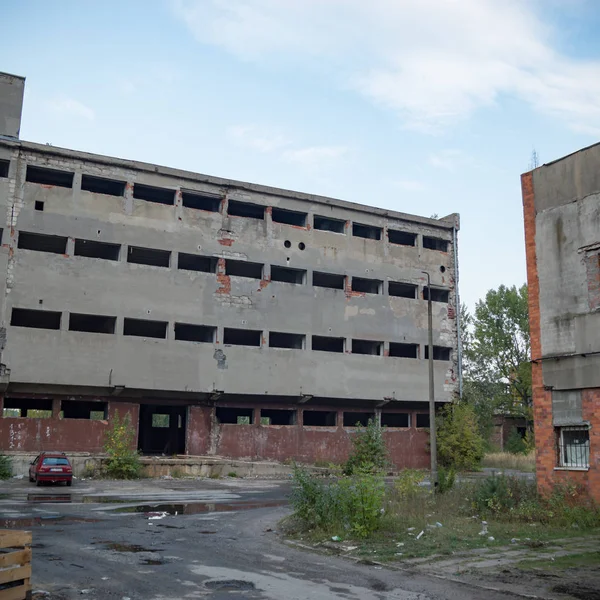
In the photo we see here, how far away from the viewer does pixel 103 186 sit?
36500mm

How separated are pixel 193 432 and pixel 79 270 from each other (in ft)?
34.1

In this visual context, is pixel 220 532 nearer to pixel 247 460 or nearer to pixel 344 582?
pixel 344 582

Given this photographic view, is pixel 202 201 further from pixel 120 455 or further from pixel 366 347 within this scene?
pixel 120 455

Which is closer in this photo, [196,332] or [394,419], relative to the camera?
[196,332]

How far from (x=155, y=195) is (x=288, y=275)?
9.10m

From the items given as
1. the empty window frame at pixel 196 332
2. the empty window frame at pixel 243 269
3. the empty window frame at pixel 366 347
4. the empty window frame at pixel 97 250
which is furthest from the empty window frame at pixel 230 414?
the empty window frame at pixel 97 250

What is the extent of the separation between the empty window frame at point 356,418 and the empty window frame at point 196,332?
32.7ft

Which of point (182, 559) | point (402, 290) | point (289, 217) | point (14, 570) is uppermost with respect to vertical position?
point (289, 217)

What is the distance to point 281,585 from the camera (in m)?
8.93

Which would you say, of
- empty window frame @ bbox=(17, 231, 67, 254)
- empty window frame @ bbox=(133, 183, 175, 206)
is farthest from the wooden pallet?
empty window frame @ bbox=(133, 183, 175, 206)

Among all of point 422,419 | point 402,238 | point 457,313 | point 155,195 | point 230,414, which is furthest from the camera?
point 230,414

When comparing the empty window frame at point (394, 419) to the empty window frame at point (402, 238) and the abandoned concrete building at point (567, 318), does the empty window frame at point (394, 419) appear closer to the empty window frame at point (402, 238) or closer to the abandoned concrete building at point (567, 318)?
the empty window frame at point (402, 238)

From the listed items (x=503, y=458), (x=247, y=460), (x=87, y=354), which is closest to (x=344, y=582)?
(x=87, y=354)

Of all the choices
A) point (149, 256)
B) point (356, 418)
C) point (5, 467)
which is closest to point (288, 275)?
point (149, 256)
